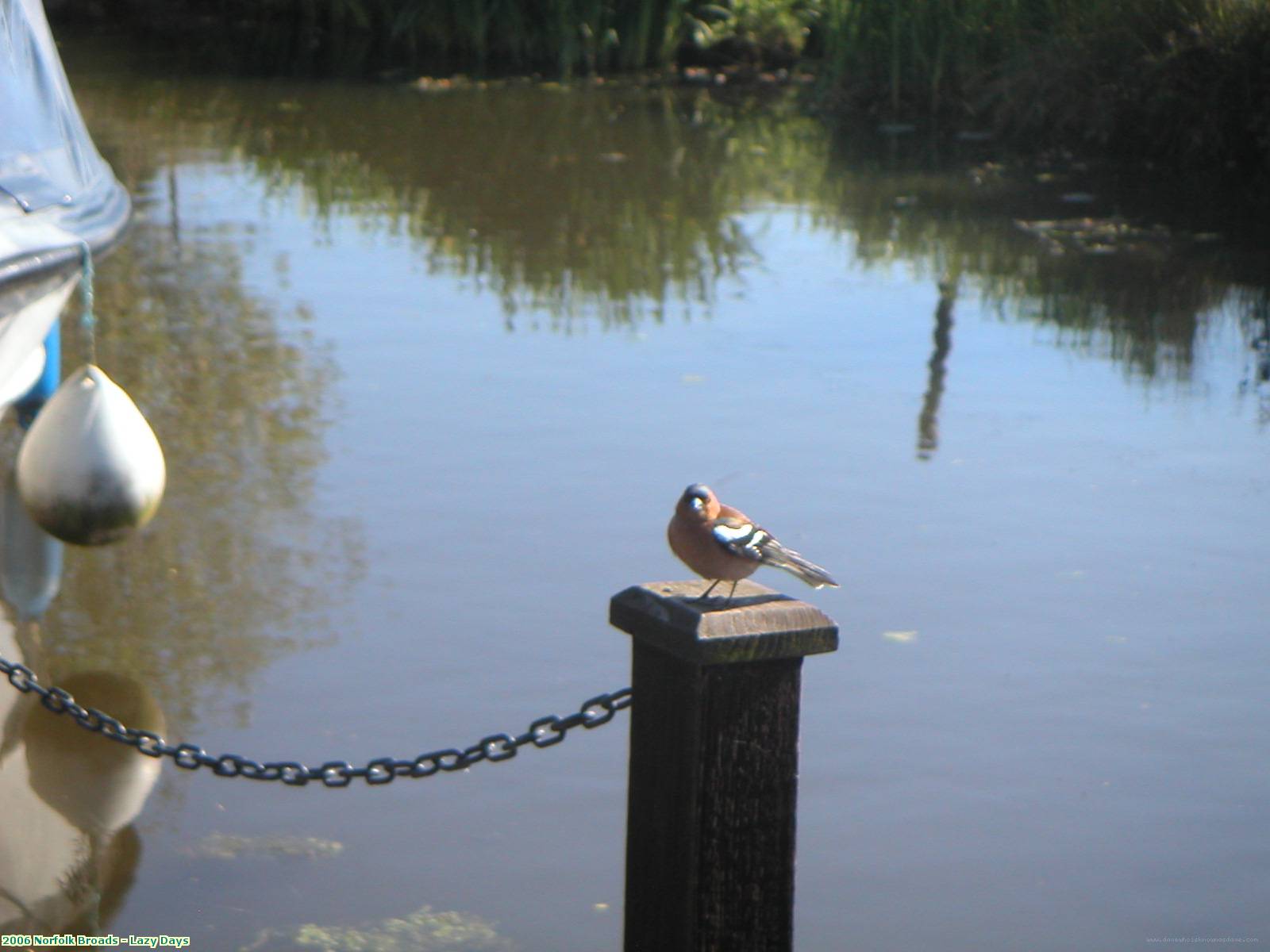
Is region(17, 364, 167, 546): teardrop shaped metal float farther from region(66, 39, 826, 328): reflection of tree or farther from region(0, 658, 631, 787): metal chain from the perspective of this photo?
region(66, 39, 826, 328): reflection of tree

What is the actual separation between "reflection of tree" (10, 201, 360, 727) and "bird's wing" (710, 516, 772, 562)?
2040mm

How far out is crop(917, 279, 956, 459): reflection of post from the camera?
709 centimetres

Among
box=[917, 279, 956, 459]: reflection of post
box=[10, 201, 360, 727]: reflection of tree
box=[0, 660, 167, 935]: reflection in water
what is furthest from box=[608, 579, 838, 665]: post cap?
box=[917, 279, 956, 459]: reflection of post

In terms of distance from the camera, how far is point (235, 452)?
674 cm

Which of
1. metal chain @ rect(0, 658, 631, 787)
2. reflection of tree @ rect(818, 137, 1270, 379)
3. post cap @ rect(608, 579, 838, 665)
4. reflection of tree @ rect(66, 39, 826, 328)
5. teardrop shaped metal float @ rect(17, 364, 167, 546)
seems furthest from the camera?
reflection of tree @ rect(66, 39, 826, 328)

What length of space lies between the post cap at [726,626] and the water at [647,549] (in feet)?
3.54

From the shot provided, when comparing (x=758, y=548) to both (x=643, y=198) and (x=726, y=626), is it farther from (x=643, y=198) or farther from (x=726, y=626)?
(x=643, y=198)

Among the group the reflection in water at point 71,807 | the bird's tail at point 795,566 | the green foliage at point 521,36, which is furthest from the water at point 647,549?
the green foliage at point 521,36

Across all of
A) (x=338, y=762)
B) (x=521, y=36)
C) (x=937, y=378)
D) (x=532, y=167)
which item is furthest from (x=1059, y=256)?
(x=521, y=36)

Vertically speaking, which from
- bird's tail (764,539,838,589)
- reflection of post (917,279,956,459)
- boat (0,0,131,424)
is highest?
boat (0,0,131,424)

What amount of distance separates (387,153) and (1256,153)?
7002mm

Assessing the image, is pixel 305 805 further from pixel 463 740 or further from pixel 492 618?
pixel 492 618

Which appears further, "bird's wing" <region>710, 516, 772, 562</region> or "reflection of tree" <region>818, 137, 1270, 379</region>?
"reflection of tree" <region>818, 137, 1270, 379</region>

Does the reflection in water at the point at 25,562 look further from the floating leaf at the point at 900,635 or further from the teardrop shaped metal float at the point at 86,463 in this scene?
the floating leaf at the point at 900,635
